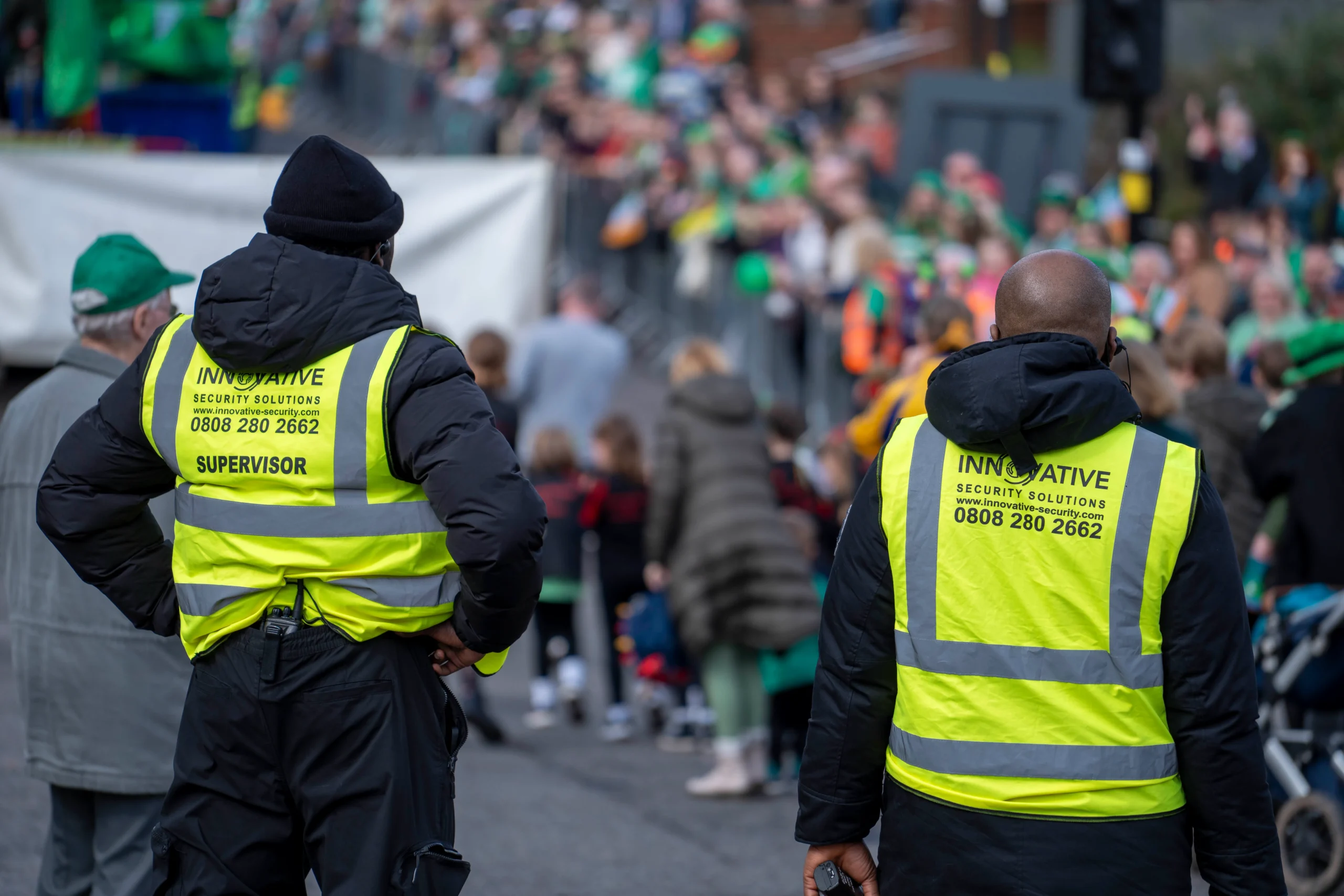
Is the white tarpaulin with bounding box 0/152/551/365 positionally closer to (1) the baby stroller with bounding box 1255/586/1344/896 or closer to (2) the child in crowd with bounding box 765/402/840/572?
(2) the child in crowd with bounding box 765/402/840/572

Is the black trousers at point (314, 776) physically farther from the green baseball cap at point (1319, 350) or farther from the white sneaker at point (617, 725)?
the white sneaker at point (617, 725)

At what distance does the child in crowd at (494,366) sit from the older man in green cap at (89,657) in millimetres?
4712

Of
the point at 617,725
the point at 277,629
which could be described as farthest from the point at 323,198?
the point at 617,725

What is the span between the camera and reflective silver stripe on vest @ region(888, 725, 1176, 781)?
126 inches

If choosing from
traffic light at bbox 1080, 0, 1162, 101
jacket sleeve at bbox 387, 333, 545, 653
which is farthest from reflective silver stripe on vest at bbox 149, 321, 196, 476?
traffic light at bbox 1080, 0, 1162, 101

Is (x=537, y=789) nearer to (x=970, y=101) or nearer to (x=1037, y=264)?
(x=1037, y=264)

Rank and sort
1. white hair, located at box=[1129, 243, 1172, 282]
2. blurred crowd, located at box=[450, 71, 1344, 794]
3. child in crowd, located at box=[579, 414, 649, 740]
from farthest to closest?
1. white hair, located at box=[1129, 243, 1172, 282]
2. child in crowd, located at box=[579, 414, 649, 740]
3. blurred crowd, located at box=[450, 71, 1344, 794]

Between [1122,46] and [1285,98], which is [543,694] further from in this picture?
[1285,98]

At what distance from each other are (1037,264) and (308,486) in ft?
4.73

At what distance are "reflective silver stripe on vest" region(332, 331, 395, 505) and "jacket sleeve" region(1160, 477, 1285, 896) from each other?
4.92 feet

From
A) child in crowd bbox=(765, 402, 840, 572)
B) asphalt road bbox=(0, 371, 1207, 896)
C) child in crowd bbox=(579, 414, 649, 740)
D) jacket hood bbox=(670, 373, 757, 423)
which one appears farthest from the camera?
child in crowd bbox=(579, 414, 649, 740)

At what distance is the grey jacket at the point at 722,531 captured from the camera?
7.81 meters

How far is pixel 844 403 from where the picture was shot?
13.2 m

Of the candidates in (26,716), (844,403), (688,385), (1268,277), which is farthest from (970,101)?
(26,716)
